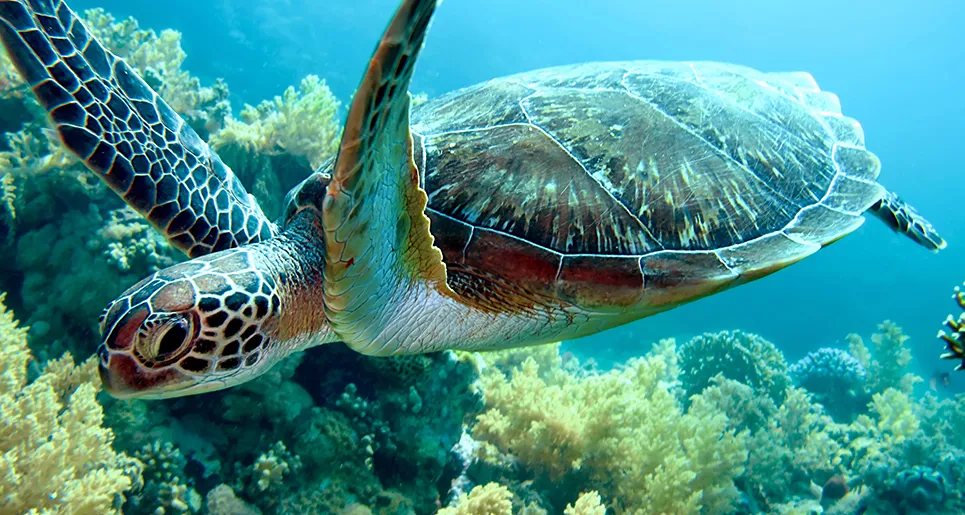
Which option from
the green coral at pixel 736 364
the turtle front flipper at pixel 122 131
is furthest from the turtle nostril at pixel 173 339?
the green coral at pixel 736 364

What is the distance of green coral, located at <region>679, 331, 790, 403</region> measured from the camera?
6637 mm

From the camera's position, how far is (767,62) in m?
46.9

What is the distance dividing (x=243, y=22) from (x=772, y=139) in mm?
31496

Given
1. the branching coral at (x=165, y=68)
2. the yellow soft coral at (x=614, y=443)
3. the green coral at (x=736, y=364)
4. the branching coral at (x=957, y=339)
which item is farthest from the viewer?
the green coral at (x=736, y=364)

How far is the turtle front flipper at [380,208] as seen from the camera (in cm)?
88

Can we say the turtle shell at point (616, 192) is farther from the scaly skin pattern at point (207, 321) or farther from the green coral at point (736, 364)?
the green coral at point (736, 364)

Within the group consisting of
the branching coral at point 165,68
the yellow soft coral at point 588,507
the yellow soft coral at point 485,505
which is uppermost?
the branching coral at point 165,68

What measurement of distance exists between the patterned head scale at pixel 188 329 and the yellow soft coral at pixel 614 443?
7.44ft

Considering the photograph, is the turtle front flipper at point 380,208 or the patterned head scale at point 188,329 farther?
the patterned head scale at point 188,329

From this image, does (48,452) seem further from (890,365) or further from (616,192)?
(890,365)

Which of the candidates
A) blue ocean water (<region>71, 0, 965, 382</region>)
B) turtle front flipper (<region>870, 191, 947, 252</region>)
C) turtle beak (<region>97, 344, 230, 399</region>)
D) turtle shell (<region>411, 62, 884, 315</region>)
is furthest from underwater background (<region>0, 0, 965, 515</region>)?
blue ocean water (<region>71, 0, 965, 382</region>)

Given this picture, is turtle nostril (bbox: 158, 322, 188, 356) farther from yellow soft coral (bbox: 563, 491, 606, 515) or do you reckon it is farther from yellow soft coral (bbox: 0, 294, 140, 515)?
yellow soft coral (bbox: 563, 491, 606, 515)

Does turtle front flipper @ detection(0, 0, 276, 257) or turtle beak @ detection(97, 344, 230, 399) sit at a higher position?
turtle front flipper @ detection(0, 0, 276, 257)

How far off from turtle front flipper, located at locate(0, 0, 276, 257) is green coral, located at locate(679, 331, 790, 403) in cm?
662
